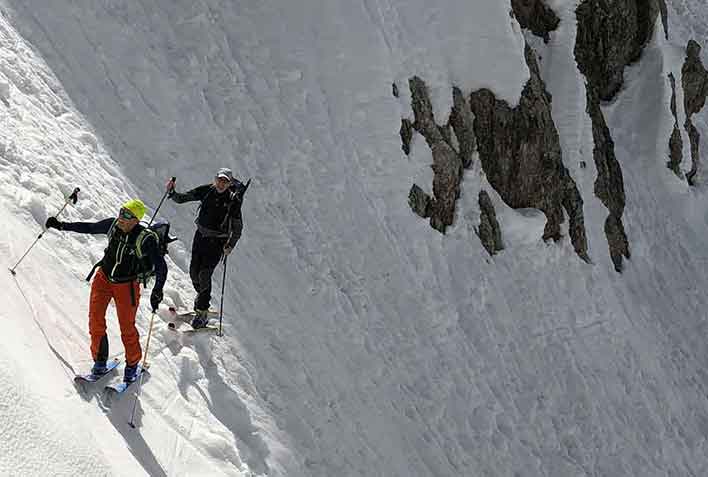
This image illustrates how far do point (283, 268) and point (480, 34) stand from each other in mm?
8112

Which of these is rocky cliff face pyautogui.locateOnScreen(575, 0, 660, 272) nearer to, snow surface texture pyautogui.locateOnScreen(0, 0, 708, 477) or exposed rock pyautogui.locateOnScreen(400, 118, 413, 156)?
snow surface texture pyautogui.locateOnScreen(0, 0, 708, 477)

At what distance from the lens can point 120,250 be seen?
7.38m

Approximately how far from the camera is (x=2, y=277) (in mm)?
7332

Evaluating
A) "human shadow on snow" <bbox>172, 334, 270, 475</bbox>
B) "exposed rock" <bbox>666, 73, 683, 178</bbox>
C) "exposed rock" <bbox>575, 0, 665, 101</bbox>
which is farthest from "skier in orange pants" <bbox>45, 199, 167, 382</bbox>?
"exposed rock" <bbox>666, 73, 683, 178</bbox>

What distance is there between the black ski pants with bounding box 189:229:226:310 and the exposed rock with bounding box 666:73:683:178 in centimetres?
1822

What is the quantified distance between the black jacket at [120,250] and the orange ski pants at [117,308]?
0.09 meters

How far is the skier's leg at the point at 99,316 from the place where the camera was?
24.4 feet

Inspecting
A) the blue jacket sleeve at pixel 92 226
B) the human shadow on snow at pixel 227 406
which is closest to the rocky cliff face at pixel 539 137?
the human shadow on snow at pixel 227 406

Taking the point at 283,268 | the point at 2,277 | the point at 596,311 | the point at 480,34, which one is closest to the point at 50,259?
the point at 2,277

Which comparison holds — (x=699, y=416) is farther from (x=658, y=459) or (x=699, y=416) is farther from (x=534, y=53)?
(x=534, y=53)

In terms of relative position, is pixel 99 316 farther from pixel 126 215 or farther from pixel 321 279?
pixel 321 279

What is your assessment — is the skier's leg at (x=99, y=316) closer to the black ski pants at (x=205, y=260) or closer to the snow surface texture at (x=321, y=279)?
the snow surface texture at (x=321, y=279)

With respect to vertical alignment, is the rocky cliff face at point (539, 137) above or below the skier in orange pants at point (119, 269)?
above

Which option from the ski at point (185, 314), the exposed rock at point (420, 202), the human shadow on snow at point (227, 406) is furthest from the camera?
the exposed rock at point (420, 202)
